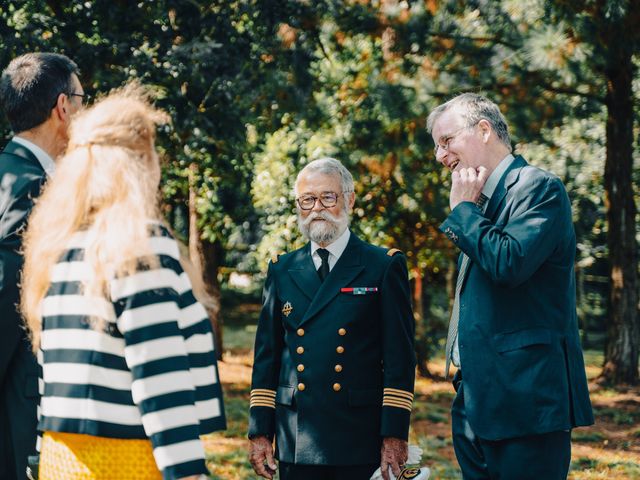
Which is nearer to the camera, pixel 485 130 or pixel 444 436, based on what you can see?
pixel 485 130

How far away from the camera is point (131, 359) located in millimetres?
2094

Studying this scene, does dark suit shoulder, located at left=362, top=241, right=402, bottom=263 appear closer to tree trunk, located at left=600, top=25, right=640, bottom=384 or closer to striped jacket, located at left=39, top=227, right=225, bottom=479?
striped jacket, located at left=39, top=227, right=225, bottom=479

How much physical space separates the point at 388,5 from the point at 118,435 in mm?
8116

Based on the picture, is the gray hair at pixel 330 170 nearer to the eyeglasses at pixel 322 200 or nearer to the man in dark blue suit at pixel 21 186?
the eyeglasses at pixel 322 200

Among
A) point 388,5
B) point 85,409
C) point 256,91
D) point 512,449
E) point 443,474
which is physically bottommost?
point 443,474

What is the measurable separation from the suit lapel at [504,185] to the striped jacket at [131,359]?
4.41 ft

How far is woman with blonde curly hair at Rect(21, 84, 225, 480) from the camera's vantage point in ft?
6.87

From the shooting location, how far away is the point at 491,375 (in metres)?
2.87

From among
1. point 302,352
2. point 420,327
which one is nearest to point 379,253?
point 302,352

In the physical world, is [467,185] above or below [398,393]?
above

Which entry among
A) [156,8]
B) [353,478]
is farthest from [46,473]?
[156,8]

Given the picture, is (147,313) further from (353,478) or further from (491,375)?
(353,478)

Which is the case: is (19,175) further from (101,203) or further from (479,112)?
(479,112)

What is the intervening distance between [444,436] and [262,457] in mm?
4952
